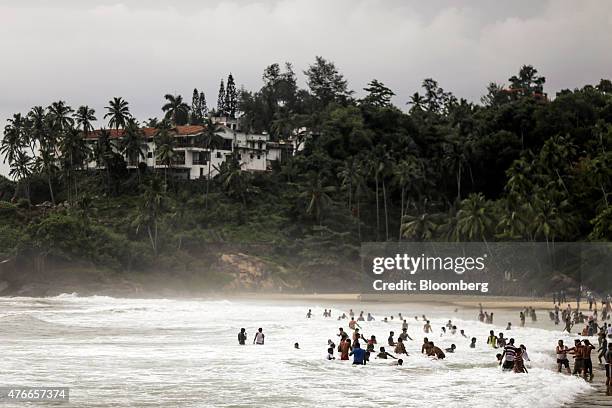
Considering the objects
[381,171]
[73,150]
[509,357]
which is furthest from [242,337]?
[73,150]

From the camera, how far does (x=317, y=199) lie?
92.6 m

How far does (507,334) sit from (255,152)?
A: 7169 centimetres

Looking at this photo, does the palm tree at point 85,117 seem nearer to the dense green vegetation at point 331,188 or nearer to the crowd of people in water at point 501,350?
the dense green vegetation at point 331,188

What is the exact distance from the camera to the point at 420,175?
97250 mm

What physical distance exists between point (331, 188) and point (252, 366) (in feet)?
202

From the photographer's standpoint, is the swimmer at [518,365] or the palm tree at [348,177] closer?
the swimmer at [518,365]

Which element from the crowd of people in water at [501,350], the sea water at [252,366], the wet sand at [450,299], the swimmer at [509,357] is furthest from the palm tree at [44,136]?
the swimmer at [509,357]

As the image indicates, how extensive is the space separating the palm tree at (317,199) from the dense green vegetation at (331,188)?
0.56 feet

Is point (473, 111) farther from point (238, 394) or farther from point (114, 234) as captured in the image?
point (238, 394)

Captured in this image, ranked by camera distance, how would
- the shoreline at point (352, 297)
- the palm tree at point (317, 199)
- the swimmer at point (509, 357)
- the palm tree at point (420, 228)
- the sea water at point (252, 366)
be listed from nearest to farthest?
the sea water at point (252, 366), the swimmer at point (509, 357), the shoreline at point (352, 297), the palm tree at point (420, 228), the palm tree at point (317, 199)

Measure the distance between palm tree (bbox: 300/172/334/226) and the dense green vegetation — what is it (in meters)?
0.17

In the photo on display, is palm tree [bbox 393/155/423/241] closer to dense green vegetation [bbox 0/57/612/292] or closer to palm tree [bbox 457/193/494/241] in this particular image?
dense green vegetation [bbox 0/57/612/292]

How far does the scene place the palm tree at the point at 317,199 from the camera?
92.6 meters

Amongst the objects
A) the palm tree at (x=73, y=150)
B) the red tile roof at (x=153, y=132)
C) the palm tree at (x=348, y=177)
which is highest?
the red tile roof at (x=153, y=132)
